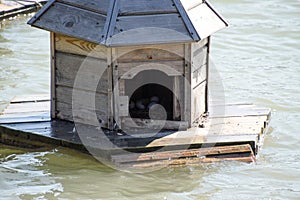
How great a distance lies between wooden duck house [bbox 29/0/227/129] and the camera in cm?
619

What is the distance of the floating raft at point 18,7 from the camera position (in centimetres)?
1292

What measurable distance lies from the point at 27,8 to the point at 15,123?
691 cm

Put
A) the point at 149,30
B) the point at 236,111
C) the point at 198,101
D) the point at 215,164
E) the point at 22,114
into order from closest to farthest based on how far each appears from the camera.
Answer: the point at 149,30
the point at 215,164
the point at 198,101
the point at 22,114
the point at 236,111

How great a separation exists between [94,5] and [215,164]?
1832mm

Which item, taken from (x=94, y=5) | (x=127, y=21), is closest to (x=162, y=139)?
(x=127, y=21)

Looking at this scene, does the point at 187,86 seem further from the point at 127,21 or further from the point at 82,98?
the point at 82,98

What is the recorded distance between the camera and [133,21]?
6199mm

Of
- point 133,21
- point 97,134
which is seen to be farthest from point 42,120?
point 133,21

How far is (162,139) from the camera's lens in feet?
21.2

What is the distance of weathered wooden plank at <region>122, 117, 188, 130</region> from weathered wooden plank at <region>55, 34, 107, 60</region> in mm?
684

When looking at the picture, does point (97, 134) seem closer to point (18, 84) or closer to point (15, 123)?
point (15, 123)

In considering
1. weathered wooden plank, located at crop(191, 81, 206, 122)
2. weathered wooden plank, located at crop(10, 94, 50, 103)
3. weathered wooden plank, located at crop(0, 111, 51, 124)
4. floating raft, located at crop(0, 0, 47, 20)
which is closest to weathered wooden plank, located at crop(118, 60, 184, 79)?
weathered wooden plank, located at crop(191, 81, 206, 122)

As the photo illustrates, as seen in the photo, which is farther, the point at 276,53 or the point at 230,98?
the point at 276,53

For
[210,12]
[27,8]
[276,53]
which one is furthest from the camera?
[27,8]
